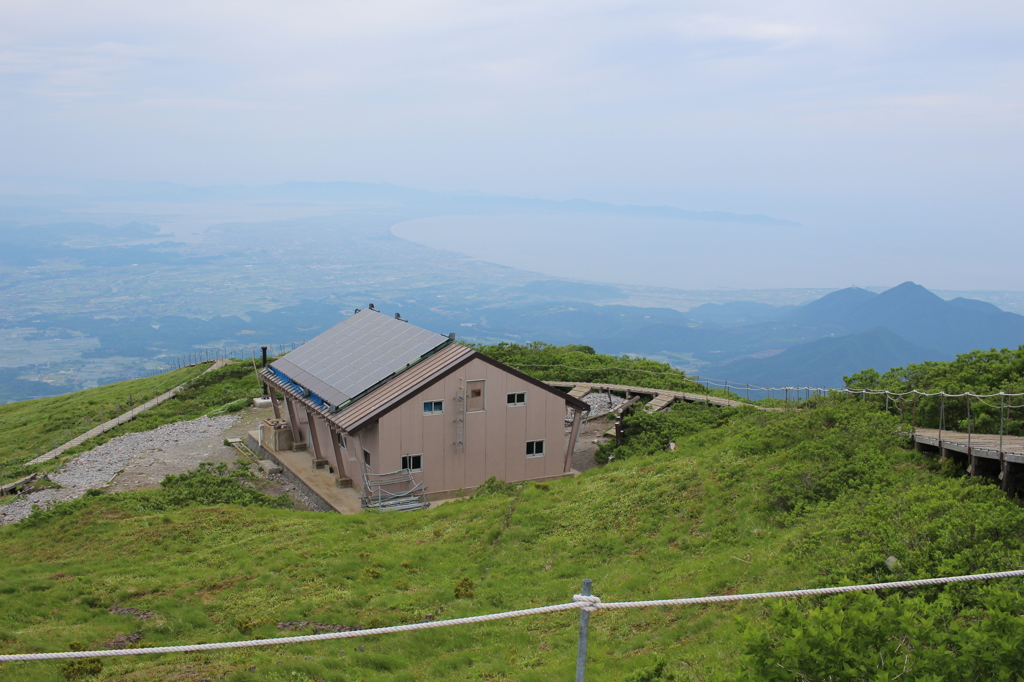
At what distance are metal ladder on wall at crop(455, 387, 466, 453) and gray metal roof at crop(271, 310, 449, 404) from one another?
306 cm

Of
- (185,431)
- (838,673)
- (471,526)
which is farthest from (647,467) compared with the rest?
(185,431)

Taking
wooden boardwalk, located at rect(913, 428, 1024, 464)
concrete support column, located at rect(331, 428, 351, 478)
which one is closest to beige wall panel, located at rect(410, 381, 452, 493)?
concrete support column, located at rect(331, 428, 351, 478)

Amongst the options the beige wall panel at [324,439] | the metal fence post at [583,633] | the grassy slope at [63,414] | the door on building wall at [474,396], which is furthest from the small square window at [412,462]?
the grassy slope at [63,414]

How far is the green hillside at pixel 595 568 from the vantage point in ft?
30.4

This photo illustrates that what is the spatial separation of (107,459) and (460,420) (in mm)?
17327

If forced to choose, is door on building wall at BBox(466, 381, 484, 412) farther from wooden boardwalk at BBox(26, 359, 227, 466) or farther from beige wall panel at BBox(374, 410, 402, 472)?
wooden boardwalk at BBox(26, 359, 227, 466)

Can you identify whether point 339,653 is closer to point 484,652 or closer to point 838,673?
point 484,652

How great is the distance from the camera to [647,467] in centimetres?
2450

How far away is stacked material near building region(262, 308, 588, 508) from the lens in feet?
91.2

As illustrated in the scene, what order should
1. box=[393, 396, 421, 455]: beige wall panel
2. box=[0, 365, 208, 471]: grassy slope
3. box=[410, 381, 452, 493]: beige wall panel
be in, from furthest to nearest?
1. box=[0, 365, 208, 471]: grassy slope
2. box=[410, 381, 452, 493]: beige wall panel
3. box=[393, 396, 421, 455]: beige wall panel

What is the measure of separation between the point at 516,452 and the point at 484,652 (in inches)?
657

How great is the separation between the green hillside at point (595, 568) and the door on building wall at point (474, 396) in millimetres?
3531

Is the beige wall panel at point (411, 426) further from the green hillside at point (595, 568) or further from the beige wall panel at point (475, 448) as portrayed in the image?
the green hillside at point (595, 568)

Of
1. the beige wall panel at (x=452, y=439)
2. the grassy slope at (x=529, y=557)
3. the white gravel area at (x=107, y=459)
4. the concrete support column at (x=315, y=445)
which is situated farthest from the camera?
the concrete support column at (x=315, y=445)
